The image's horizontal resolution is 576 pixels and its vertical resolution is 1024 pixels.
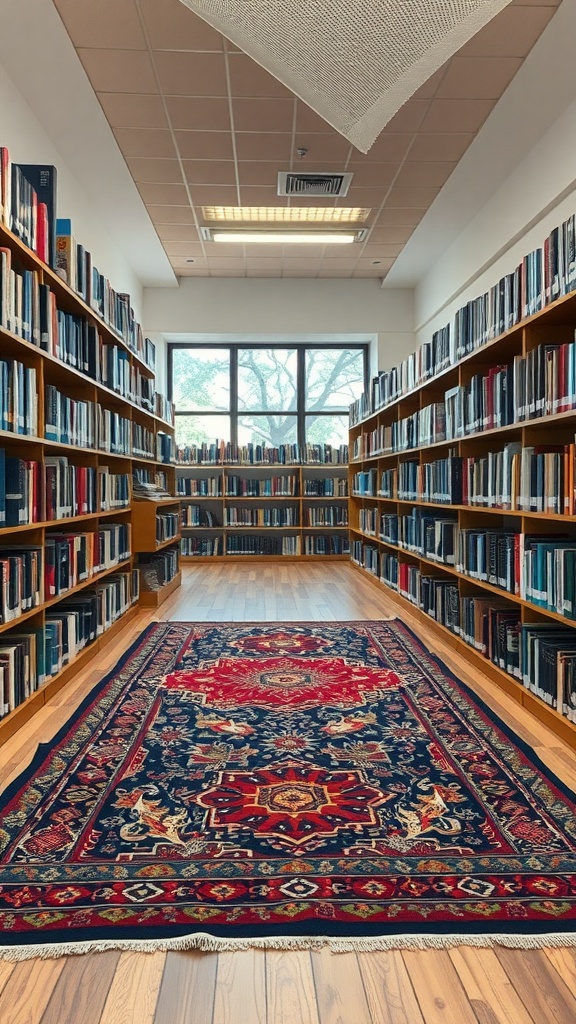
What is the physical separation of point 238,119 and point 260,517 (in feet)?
16.8

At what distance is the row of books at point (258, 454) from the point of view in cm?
908

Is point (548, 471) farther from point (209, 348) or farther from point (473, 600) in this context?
point (209, 348)

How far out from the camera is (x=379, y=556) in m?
6.84

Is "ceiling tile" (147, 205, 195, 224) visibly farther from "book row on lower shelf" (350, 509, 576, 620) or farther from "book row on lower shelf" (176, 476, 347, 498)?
"book row on lower shelf" (350, 509, 576, 620)

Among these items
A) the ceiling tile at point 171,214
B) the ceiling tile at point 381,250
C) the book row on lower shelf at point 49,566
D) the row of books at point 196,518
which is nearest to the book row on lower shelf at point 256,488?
the row of books at point 196,518

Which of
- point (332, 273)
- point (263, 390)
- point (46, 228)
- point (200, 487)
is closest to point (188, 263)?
point (332, 273)

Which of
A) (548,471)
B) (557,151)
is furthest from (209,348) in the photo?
(548,471)

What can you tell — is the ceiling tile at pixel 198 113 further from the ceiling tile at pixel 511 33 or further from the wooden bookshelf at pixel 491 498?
the wooden bookshelf at pixel 491 498

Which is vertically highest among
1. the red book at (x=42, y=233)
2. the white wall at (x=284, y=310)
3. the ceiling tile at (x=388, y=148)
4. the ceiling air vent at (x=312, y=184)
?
the ceiling air vent at (x=312, y=184)

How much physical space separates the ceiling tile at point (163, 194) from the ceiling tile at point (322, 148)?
1.12m

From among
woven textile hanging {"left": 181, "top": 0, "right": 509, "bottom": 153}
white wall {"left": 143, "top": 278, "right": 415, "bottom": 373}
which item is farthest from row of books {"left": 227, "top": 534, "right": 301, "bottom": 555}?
woven textile hanging {"left": 181, "top": 0, "right": 509, "bottom": 153}

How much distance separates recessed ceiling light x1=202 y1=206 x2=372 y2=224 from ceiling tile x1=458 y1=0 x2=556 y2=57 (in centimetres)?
247

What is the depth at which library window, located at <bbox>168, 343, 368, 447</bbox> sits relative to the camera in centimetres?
945

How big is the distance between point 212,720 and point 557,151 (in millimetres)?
4217
